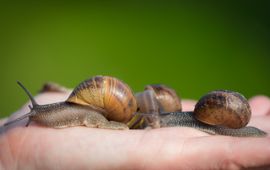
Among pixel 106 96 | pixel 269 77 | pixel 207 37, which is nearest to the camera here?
pixel 106 96

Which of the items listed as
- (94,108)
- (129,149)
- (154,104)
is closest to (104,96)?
(94,108)

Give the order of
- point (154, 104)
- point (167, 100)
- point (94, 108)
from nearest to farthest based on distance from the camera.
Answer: point (94, 108), point (154, 104), point (167, 100)

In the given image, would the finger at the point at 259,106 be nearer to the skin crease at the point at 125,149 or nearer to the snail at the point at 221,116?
the snail at the point at 221,116

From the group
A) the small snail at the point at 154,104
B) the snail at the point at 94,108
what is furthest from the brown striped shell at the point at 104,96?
the small snail at the point at 154,104

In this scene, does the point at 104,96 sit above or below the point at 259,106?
above

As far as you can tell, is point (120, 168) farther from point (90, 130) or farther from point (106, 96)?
point (106, 96)

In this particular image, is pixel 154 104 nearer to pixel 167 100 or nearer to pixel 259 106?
pixel 167 100

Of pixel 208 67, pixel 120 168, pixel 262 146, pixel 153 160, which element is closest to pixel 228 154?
pixel 262 146
